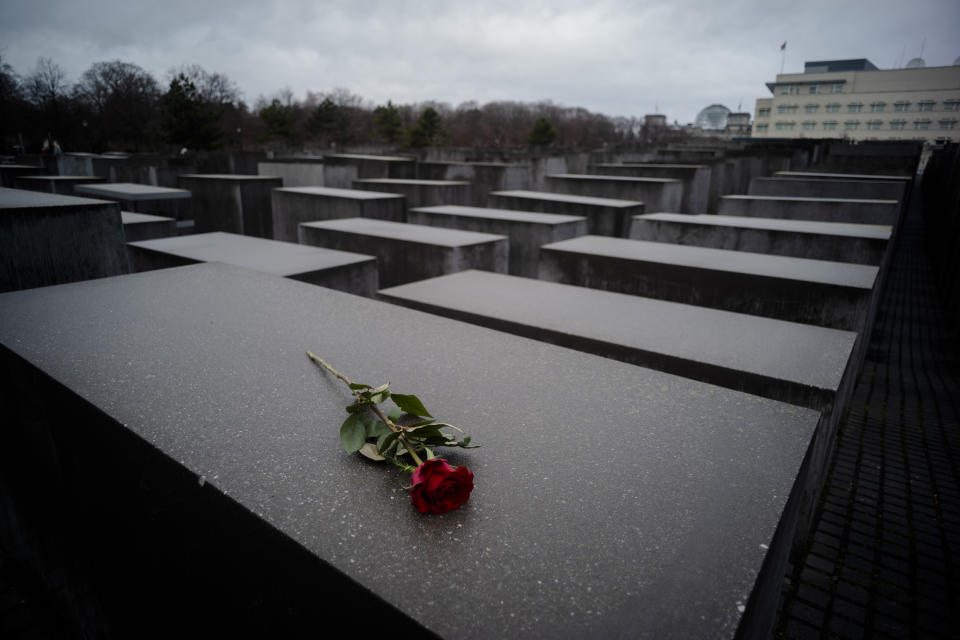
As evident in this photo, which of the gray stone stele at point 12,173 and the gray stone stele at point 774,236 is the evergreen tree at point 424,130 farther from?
the gray stone stele at point 774,236

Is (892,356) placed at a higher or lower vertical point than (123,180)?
lower

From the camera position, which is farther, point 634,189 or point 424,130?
point 424,130

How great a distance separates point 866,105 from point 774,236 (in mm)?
86551

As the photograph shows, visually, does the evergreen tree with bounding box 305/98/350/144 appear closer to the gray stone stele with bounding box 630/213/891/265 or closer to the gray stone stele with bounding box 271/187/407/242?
the gray stone stele with bounding box 271/187/407/242

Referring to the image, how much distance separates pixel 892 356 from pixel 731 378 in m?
6.98

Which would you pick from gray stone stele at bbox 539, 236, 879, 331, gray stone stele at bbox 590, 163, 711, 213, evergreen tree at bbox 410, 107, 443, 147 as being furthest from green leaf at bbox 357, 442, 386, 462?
evergreen tree at bbox 410, 107, 443, 147

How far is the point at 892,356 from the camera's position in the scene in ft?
25.5

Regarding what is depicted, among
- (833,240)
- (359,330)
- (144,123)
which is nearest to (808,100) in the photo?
(144,123)

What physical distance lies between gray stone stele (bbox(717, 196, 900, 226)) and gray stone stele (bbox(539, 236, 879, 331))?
4.16m

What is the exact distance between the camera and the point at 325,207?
9367mm

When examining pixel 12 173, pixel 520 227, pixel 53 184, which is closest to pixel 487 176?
pixel 520 227

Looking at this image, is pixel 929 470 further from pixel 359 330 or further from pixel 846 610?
pixel 359 330

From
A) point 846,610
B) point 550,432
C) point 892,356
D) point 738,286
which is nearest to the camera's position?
point 550,432

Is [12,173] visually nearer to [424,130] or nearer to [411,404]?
[411,404]
